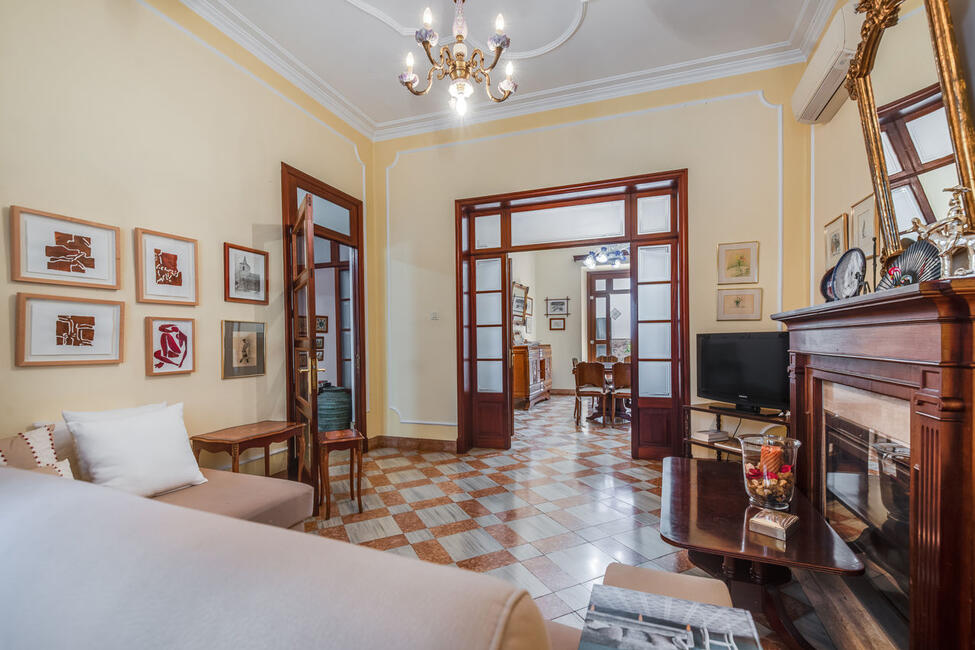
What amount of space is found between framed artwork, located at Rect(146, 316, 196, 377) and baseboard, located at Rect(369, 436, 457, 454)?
226 cm

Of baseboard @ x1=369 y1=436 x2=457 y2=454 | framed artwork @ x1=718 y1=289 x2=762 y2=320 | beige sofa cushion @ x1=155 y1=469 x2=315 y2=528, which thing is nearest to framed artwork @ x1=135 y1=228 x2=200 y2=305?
beige sofa cushion @ x1=155 y1=469 x2=315 y2=528

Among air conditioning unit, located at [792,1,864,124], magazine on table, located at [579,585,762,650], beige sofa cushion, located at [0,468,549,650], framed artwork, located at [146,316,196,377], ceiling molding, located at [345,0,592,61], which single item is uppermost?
ceiling molding, located at [345,0,592,61]

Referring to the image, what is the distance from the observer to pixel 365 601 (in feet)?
1.37

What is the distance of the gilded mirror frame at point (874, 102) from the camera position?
1.39 m

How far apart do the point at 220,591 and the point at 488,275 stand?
4334 mm

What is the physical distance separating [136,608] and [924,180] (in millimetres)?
2460

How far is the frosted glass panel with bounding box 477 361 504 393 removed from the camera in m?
4.66

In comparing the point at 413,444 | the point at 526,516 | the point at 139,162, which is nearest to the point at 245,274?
the point at 139,162

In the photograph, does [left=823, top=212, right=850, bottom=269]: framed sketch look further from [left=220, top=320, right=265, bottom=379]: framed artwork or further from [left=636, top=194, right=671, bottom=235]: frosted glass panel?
[left=220, top=320, right=265, bottom=379]: framed artwork

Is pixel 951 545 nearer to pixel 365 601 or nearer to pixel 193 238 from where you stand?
pixel 365 601

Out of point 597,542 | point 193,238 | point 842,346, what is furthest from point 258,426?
point 842,346

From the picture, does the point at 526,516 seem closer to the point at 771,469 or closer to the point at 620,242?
the point at 771,469

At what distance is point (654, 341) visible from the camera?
161 inches

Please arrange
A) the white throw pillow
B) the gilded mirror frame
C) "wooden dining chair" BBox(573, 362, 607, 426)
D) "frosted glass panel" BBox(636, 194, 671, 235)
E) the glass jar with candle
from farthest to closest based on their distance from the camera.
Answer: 1. "wooden dining chair" BBox(573, 362, 607, 426)
2. "frosted glass panel" BBox(636, 194, 671, 235)
3. the white throw pillow
4. the glass jar with candle
5. the gilded mirror frame
